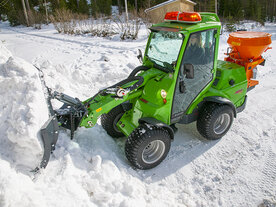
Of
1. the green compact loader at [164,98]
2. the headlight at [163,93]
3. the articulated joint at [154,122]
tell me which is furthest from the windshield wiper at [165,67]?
the articulated joint at [154,122]

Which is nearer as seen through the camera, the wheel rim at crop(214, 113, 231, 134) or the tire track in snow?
the tire track in snow

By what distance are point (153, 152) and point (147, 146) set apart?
218mm

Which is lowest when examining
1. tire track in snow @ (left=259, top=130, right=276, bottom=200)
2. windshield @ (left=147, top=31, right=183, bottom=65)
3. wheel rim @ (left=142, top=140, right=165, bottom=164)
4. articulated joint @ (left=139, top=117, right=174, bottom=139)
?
tire track in snow @ (left=259, top=130, right=276, bottom=200)

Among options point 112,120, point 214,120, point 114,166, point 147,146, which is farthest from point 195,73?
point 114,166

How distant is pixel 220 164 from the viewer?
370 cm

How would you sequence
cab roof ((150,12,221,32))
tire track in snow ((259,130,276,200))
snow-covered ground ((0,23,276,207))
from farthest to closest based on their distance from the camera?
cab roof ((150,12,221,32)) < tire track in snow ((259,130,276,200)) < snow-covered ground ((0,23,276,207))

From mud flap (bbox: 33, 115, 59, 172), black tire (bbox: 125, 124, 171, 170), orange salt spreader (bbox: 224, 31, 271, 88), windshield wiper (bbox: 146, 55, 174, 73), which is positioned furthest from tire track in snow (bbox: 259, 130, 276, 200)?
mud flap (bbox: 33, 115, 59, 172)

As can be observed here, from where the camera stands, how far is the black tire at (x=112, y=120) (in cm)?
416

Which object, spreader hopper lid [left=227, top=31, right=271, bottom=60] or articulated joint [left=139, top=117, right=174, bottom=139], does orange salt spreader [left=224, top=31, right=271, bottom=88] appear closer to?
spreader hopper lid [left=227, top=31, right=271, bottom=60]

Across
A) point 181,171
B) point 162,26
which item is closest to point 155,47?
point 162,26

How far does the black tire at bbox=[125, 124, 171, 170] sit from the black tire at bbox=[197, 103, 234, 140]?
2.59 feet

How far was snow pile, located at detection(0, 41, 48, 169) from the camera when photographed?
262cm

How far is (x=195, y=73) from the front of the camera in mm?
3809

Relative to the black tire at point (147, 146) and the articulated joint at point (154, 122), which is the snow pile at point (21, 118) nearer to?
the black tire at point (147, 146)
